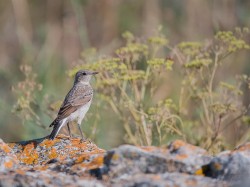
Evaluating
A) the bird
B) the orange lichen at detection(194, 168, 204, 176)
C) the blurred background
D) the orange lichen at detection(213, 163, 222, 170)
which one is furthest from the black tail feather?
the blurred background

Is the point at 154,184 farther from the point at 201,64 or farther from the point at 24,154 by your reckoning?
the point at 201,64

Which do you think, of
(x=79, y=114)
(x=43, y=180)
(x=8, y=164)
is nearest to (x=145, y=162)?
(x=43, y=180)

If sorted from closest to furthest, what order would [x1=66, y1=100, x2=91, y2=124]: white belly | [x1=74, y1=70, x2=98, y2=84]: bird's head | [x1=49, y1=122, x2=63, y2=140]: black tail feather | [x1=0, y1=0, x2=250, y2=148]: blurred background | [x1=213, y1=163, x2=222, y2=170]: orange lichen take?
[x1=213, y1=163, x2=222, y2=170]: orange lichen < [x1=49, y1=122, x2=63, y2=140]: black tail feather < [x1=66, y1=100, x2=91, y2=124]: white belly < [x1=74, y1=70, x2=98, y2=84]: bird's head < [x1=0, y1=0, x2=250, y2=148]: blurred background

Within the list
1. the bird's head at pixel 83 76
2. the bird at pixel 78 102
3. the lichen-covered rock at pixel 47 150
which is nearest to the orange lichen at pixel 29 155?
the lichen-covered rock at pixel 47 150

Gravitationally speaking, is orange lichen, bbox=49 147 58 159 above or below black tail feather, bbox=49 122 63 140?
below

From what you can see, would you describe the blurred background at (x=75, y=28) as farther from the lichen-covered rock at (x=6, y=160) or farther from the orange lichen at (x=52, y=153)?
the lichen-covered rock at (x=6, y=160)

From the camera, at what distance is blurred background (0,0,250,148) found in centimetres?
1253

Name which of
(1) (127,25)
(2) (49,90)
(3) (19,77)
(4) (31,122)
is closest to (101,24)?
(1) (127,25)

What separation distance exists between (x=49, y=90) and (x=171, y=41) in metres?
4.71

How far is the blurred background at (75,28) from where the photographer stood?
493 inches

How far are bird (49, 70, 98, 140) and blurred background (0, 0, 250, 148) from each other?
1.43 metres

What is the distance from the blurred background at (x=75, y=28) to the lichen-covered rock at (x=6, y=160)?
446cm

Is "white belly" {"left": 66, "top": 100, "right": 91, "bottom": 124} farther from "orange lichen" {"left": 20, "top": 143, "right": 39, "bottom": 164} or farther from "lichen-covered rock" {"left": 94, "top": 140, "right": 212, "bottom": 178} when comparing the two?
"lichen-covered rock" {"left": 94, "top": 140, "right": 212, "bottom": 178}

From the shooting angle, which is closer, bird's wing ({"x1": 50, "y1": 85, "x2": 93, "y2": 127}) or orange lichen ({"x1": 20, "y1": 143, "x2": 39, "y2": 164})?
orange lichen ({"x1": 20, "y1": 143, "x2": 39, "y2": 164})
